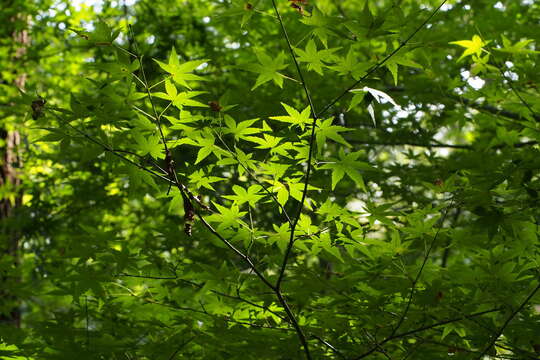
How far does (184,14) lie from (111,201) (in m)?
1.98

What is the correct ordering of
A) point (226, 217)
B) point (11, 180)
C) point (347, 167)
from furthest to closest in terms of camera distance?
point (11, 180), point (226, 217), point (347, 167)

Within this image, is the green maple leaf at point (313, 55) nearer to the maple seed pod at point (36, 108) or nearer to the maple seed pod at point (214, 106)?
the maple seed pod at point (214, 106)

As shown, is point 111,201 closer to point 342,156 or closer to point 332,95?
point 332,95

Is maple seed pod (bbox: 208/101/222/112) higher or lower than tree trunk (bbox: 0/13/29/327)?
lower

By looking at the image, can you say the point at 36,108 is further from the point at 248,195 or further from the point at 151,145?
the point at 248,195

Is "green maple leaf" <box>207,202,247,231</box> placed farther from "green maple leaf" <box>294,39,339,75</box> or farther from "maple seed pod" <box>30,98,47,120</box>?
"maple seed pod" <box>30,98,47,120</box>

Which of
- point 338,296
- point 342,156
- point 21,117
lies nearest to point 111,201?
point 21,117

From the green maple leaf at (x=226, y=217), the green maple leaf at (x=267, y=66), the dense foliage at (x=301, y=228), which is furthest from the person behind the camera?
the green maple leaf at (x=226, y=217)

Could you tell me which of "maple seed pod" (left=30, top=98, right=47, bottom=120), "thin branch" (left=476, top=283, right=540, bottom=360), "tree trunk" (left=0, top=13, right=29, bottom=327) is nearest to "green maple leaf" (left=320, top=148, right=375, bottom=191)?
"thin branch" (left=476, top=283, right=540, bottom=360)

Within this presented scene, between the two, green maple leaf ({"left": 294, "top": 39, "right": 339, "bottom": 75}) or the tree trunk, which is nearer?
green maple leaf ({"left": 294, "top": 39, "right": 339, "bottom": 75})

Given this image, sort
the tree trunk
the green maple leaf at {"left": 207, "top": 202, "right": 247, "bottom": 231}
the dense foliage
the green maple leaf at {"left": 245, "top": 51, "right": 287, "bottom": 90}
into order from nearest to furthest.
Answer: the green maple leaf at {"left": 245, "top": 51, "right": 287, "bottom": 90}, the dense foliage, the green maple leaf at {"left": 207, "top": 202, "right": 247, "bottom": 231}, the tree trunk

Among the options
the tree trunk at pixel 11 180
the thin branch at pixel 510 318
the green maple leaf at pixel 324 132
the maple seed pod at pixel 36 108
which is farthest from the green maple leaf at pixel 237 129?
the tree trunk at pixel 11 180

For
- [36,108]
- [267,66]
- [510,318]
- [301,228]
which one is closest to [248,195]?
[301,228]

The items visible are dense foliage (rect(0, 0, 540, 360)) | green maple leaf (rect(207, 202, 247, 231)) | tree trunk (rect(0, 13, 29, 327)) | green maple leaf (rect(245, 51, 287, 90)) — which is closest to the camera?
green maple leaf (rect(245, 51, 287, 90))
